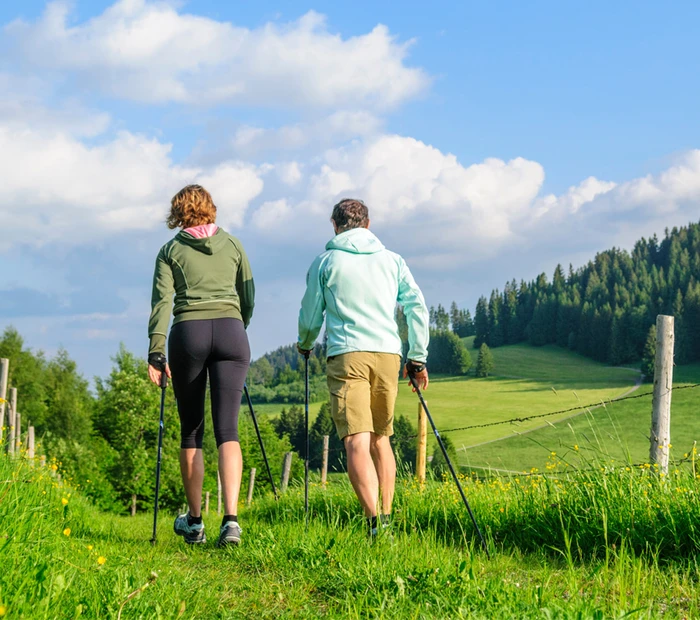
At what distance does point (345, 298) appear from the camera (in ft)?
15.5

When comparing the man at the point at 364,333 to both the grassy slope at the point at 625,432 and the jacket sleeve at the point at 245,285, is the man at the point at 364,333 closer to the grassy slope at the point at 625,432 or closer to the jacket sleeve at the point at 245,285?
the jacket sleeve at the point at 245,285

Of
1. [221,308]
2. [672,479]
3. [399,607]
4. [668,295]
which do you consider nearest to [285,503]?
[221,308]

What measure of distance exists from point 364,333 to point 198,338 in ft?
3.67

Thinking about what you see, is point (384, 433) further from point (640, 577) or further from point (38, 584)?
point (38, 584)

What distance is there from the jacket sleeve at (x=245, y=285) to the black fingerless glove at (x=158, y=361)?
0.73 meters

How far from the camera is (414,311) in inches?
197

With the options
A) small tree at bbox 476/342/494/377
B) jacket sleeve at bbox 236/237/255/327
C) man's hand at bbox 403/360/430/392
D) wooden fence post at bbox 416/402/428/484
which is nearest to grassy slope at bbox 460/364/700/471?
small tree at bbox 476/342/494/377

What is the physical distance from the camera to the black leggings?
473 cm

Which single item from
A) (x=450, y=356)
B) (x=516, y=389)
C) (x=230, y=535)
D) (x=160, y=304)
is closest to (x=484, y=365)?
(x=450, y=356)

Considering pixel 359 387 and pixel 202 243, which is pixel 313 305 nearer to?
pixel 359 387

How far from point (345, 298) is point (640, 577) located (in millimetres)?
2395

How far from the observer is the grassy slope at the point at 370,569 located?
8.91 feet

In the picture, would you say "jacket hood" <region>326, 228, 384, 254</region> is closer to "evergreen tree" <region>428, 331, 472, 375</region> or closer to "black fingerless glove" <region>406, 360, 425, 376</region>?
"black fingerless glove" <region>406, 360, 425, 376</region>

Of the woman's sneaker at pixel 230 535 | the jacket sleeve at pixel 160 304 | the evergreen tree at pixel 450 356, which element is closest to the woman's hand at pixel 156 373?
the jacket sleeve at pixel 160 304
